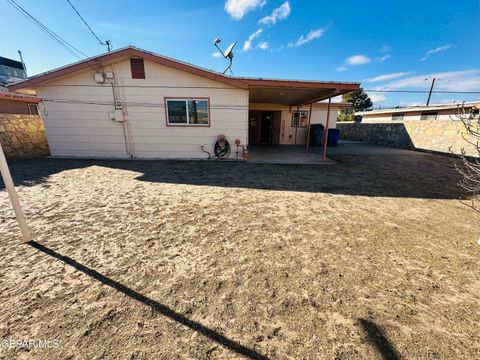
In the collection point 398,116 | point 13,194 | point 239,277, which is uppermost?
point 398,116

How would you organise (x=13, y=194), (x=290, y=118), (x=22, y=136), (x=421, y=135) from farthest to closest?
(x=290, y=118) → (x=421, y=135) → (x=22, y=136) → (x=13, y=194)

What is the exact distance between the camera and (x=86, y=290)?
197cm

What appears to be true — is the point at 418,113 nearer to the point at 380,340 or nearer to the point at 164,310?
the point at 380,340

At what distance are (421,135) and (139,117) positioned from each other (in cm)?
1533

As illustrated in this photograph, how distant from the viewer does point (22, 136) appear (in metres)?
8.63

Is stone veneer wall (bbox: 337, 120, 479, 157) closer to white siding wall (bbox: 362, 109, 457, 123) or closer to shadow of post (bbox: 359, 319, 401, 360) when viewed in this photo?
white siding wall (bbox: 362, 109, 457, 123)

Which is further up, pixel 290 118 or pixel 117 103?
pixel 117 103

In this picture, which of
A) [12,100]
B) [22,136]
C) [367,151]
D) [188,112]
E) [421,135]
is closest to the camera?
[188,112]

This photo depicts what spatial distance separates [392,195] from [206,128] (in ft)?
20.6

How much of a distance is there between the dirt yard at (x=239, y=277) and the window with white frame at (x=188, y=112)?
428 cm

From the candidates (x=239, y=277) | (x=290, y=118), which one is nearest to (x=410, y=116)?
(x=290, y=118)

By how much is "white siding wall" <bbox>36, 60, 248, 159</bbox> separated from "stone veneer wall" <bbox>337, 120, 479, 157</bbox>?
8.91 m

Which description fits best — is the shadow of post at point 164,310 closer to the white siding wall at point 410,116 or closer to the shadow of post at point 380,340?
the shadow of post at point 380,340

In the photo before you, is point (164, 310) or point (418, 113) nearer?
point (164, 310)
